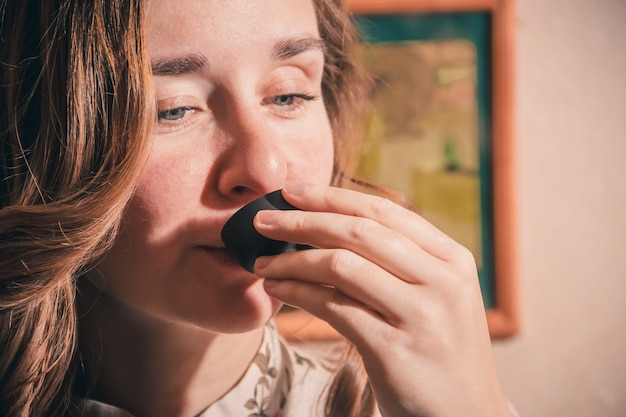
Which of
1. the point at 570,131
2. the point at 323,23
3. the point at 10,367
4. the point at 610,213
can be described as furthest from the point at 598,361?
the point at 10,367

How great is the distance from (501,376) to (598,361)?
230 millimetres

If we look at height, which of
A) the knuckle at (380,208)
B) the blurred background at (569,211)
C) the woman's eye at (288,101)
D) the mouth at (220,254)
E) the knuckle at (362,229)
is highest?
the woman's eye at (288,101)

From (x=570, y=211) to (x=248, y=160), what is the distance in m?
1.04

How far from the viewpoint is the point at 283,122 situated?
0.58 metres

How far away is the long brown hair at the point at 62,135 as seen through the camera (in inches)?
20.4

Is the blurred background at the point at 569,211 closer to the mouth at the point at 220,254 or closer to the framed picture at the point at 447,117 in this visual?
the framed picture at the point at 447,117

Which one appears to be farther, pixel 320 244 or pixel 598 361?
pixel 598 361

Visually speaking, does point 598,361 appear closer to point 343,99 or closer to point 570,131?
point 570,131

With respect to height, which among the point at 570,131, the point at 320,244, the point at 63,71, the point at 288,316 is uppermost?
the point at 63,71

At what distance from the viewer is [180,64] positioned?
52 centimetres

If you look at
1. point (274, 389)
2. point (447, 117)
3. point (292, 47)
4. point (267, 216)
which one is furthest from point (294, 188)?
point (447, 117)

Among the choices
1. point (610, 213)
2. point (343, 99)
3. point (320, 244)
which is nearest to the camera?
point (320, 244)

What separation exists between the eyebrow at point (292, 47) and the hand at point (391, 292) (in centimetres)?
13

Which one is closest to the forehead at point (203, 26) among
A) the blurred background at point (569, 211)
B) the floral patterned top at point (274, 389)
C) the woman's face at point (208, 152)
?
the woman's face at point (208, 152)
